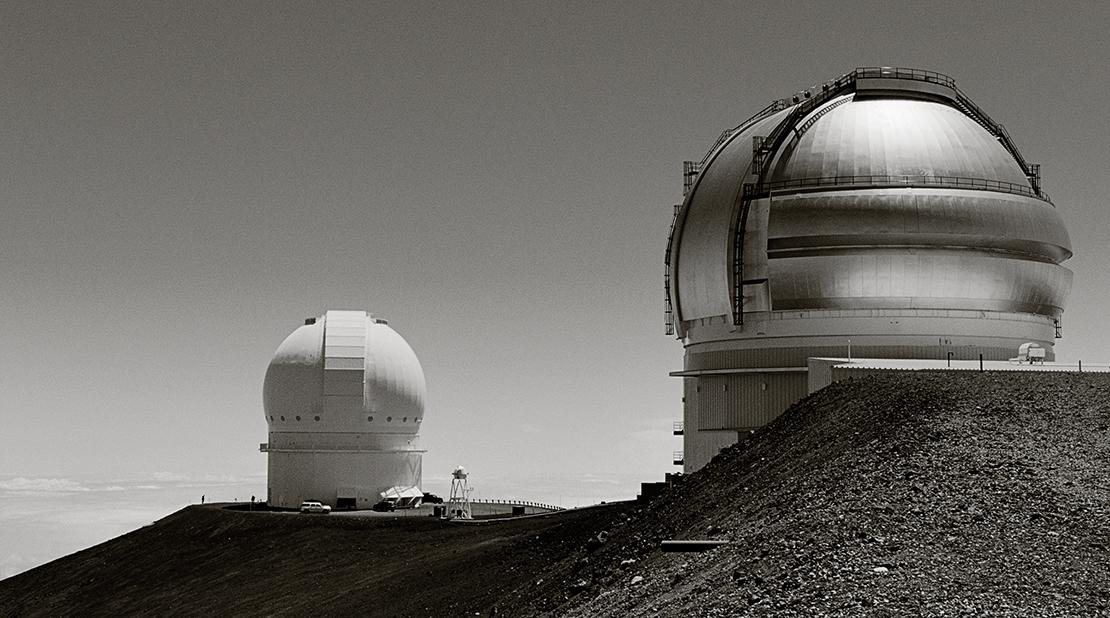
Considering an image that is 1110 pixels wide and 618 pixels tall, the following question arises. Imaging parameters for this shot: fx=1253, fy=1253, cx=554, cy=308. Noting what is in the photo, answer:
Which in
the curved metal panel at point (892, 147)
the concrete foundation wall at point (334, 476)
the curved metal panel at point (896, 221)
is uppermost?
the curved metal panel at point (892, 147)

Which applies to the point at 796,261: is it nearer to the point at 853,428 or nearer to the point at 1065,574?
the point at 853,428

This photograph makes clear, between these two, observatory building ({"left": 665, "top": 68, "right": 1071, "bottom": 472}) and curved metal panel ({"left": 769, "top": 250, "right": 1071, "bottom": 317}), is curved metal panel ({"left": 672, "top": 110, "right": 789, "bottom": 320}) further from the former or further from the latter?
curved metal panel ({"left": 769, "top": 250, "right": 1071, "bottom": 317})

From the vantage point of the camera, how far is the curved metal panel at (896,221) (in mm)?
35312

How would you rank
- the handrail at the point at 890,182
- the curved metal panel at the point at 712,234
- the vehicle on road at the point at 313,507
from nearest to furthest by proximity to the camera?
the handrail at the point at 890,182, the curved metal panel at the point at 712,234, the vehicle on road at the point at 313,507

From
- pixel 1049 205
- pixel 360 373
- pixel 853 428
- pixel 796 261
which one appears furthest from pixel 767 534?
pixel 360 373

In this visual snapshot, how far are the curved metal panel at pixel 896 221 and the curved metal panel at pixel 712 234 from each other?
1679 mm

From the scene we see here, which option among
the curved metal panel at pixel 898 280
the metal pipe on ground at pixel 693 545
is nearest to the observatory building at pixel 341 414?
the curved metal panel at pixel 898 280

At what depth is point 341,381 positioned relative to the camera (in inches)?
2073

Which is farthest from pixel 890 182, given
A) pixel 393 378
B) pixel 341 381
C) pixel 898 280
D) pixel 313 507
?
pixel 313 507

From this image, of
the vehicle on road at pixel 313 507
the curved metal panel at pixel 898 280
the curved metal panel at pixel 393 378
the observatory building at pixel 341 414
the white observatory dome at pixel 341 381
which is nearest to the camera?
the curved metal panel at pixel 898 280

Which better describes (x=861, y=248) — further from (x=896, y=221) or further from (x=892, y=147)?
(x=892, y=147)

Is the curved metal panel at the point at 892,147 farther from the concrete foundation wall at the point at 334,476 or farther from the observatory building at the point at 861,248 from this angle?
the concrete foundation wall at the point at 334,476

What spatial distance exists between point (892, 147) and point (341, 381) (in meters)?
26.0

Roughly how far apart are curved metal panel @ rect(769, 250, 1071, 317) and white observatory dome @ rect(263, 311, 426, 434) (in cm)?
2194
